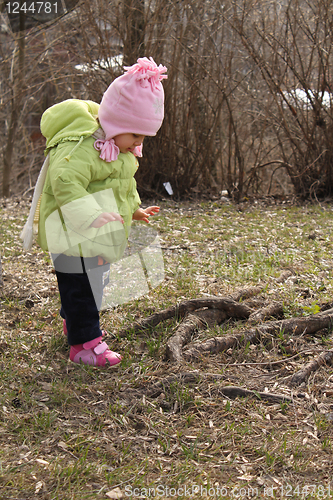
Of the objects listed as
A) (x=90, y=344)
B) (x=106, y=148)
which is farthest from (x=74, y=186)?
(x=90, y=344)

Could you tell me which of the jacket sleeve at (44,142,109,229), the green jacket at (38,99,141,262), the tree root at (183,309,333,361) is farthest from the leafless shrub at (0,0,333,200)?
the jacket sleeve at (44,142,109,229)

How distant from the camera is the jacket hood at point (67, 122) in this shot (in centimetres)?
253

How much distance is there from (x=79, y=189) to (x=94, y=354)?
38.2 inches

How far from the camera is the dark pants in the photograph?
8.57ft

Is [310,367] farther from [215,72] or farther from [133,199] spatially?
[215,72]

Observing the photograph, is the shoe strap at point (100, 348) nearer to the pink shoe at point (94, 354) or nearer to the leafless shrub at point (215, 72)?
the pink shoe at point (94, 354)

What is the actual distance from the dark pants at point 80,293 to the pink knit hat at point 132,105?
1.99ft

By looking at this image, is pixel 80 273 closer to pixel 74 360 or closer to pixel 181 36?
pixel 74 360

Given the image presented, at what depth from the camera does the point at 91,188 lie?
2.52 m

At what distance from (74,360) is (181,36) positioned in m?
5.90

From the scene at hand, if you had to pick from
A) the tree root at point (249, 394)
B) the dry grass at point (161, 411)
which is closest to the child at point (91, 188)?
the dry grass at point (161, 411)

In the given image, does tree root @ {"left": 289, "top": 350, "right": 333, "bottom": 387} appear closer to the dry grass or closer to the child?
the dry grass

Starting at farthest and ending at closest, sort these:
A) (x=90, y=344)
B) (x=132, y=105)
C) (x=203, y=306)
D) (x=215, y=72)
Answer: (x=215, y=72)
(x=203, y=306)
(x=90, y=344)
(x=132, y=105)

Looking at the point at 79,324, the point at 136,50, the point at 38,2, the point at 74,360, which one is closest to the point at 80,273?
the point at 79,324
